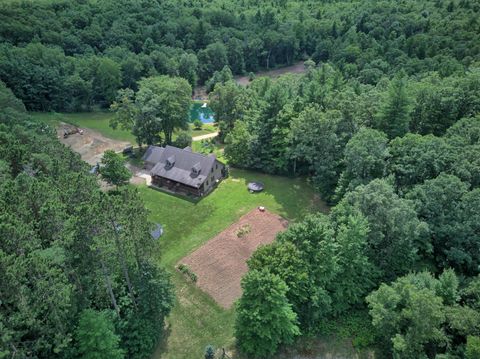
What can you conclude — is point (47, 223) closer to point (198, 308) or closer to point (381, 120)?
point (198, 308)

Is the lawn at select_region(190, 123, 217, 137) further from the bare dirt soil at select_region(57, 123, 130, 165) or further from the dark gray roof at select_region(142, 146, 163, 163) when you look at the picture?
the dark gray roof at select_region(142, 146, 163, 163)

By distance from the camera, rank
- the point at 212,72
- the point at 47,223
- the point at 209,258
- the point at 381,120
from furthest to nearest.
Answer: the point at 212,72 → the point at 381,120 → the point at 209,258 → the point at 47,223

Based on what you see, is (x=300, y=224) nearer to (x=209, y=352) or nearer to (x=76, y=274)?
(x=209, y=352)

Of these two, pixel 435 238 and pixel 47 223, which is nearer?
pixel 47 223

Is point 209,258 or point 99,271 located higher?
point 99,271

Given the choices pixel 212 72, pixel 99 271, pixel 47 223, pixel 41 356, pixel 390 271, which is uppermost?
pixel 47 223

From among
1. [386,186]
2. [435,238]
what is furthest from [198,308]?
[435,238]

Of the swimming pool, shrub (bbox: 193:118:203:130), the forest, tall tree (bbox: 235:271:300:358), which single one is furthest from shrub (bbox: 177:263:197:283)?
the swimming pool

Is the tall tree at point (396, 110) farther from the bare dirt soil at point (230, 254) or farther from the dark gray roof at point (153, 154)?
the dark gray roof at point (153, 154)
